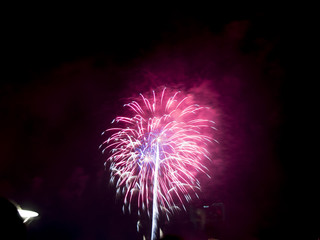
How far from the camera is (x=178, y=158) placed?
49.2ft

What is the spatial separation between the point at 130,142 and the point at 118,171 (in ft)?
6.52

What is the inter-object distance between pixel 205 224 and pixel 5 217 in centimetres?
936

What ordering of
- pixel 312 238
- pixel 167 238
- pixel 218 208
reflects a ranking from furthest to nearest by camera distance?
1. pixel 312 238
2. pixel 218 208
3. pixel 167 238

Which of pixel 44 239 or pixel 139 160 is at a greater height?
pixel 44 239

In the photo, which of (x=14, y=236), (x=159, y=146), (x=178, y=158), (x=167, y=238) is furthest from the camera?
(x=159, y=146)

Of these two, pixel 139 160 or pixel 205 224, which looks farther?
A: pixel 139 160

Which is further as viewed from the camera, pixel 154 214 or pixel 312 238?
pixel 312 238

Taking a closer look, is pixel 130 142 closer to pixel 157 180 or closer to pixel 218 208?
pixel 157 180

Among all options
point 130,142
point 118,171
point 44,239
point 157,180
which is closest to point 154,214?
point 157,180

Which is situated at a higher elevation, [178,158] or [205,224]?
[178,158]

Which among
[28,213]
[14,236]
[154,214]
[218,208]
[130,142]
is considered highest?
[130,142]

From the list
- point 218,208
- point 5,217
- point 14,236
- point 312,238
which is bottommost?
point 14,236

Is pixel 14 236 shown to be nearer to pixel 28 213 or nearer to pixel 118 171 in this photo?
pixel 28 213

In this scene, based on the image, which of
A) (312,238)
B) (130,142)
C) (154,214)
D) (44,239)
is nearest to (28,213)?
(130,142)
